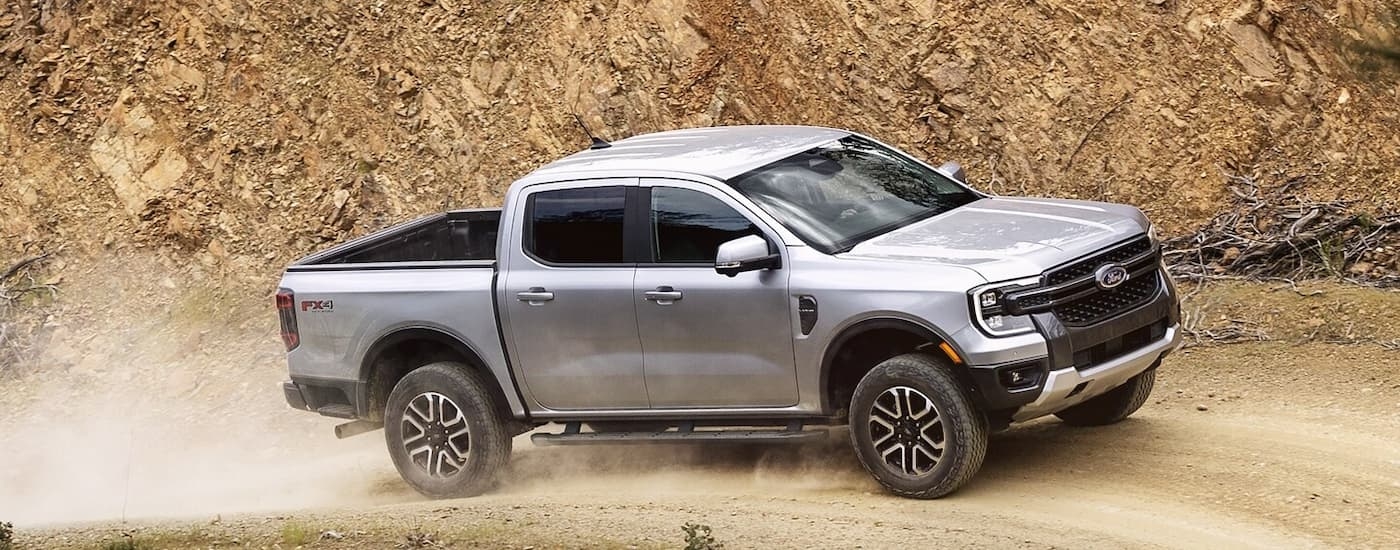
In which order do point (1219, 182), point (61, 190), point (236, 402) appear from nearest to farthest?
point (1219, 182) < point (236, 402) < point (61, 190)

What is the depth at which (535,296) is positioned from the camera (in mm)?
8688

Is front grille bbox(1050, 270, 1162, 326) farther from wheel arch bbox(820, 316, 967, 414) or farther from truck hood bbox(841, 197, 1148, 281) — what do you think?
wheel arch bbox(820, 316, 967, 414)

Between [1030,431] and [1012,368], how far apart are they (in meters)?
2.07

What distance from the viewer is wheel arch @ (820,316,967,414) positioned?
7.57 m

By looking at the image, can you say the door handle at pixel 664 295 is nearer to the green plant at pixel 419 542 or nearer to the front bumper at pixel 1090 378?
the green plant at pixel 419 542

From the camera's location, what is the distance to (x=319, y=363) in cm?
956

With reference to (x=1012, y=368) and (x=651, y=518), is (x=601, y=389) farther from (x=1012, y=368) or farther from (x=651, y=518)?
(x=1012, y=368)

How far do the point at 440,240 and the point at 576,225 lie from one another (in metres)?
1.69

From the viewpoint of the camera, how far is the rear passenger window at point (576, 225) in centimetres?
866

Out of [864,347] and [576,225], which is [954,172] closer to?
[864,347]

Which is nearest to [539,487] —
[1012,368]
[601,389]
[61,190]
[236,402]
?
[601,389]

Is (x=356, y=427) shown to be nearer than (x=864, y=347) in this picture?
No

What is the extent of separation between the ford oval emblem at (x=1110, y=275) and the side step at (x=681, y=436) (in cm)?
159

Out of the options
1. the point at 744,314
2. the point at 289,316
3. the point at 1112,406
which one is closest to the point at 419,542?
the point at 744,314
